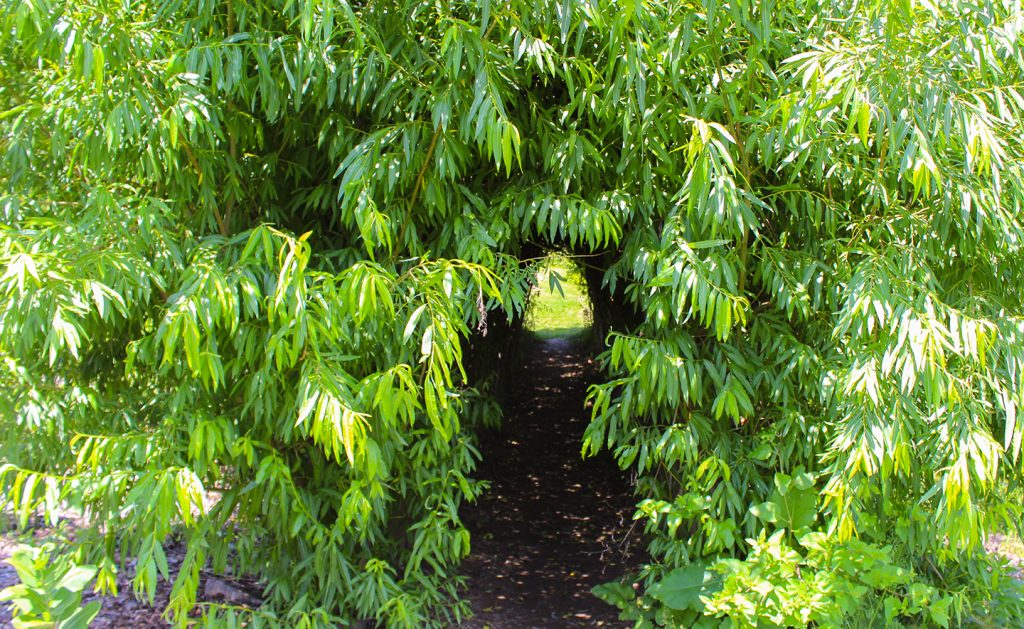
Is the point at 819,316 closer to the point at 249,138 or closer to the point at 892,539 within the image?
the point at 892,539

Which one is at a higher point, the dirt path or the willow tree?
the willow tree

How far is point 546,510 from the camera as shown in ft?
12.2

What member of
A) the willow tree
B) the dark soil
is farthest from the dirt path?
the willow tree

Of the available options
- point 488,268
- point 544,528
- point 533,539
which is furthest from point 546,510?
point 488,268

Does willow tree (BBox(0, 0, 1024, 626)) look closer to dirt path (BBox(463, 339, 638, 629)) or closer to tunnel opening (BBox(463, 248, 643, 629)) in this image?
tunnel opening (BBox(463, 248, 643, 629))

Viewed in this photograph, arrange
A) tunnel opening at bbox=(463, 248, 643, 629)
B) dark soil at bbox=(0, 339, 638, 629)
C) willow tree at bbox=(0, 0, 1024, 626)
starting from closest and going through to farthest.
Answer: willow tree at bbox=(0, 0, 1024, 626)
dark soil at bbox=(0, 339, 638, 629)
tunnel opening at bbox=(463, 248, 643, 629)

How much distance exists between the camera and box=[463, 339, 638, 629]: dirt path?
291cm

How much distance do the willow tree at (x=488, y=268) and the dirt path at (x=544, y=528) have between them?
0.60m

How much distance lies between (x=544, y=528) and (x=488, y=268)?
6.28 feet

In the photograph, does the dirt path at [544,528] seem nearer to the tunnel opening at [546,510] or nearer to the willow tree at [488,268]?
the tunnel opening at [546,510]

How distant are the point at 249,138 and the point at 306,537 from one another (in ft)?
3.66

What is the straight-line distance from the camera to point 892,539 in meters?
2.32

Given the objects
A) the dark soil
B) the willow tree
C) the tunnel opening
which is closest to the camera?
the willow tree

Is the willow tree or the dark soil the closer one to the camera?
the willow tree
